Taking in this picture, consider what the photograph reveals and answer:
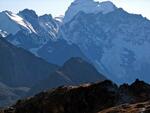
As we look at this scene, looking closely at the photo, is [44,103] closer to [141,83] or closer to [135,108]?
[141,83]

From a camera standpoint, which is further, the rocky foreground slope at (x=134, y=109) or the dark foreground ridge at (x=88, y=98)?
the dark foreground ridge at (x=88, y=98)

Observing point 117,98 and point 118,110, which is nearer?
point 118,110

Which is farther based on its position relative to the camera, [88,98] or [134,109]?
[88,98]

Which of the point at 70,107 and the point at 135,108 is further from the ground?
the point at 70,107

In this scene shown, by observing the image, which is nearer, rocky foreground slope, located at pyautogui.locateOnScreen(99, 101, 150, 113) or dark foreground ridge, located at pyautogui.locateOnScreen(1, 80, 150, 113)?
rocky foreground slope, located at pyautogui.locateOnScreen(99, 101, 150, 113)

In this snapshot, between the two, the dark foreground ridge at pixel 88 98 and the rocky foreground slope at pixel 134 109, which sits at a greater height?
the dark foreground ridge at pixel 88 98

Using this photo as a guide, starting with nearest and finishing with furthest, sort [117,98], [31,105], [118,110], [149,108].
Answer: [149,108], [118,110], [117,98], [31,105]

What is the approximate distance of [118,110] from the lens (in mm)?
76812

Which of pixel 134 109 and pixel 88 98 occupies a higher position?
pixel 88 98

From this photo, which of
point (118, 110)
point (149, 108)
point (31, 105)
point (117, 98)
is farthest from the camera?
point (31, 105)

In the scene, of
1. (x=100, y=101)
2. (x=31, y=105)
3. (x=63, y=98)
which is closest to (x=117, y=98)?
(x=100, y=101)

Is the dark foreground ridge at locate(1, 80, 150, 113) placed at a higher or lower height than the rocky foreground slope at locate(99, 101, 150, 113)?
higher

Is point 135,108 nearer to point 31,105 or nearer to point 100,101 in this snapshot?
point 100,101

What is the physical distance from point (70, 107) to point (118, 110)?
84.2 feet
